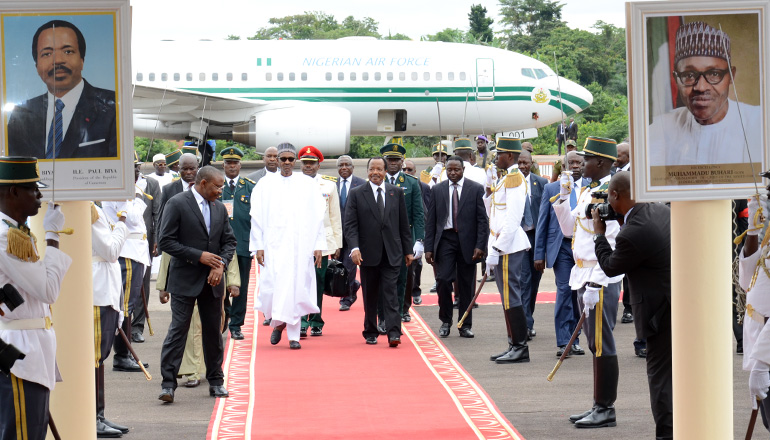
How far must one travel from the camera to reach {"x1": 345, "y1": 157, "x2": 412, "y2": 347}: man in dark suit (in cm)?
1095

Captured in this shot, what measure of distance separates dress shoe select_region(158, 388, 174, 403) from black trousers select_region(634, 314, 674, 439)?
3789 mm

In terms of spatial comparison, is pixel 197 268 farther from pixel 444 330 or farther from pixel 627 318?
pixel 627 318

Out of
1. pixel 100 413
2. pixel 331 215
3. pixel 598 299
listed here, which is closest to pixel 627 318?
pixel 331 215

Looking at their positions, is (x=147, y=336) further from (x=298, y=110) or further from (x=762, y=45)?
(x=298, y=110)

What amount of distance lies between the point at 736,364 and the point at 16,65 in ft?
22.4

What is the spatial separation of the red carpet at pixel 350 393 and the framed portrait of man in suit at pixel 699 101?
2.57 meters

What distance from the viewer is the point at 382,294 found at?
Result: 11086 mm

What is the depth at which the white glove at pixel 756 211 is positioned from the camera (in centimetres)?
Result: 519

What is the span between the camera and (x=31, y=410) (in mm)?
5070

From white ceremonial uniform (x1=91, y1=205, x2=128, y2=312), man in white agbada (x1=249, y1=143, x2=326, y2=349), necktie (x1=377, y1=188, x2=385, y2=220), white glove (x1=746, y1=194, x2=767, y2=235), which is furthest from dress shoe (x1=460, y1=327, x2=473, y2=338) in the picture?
white glove (x1=746, y1=194, x2=767, y2=235)

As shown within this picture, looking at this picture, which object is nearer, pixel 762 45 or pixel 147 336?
pixel 762 45

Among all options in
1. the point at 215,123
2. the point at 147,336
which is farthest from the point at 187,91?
the point at 147,336

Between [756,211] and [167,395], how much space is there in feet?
15.8

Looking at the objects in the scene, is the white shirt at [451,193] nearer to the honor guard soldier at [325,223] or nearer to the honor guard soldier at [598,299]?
the honor guard soldier at [325,223]
